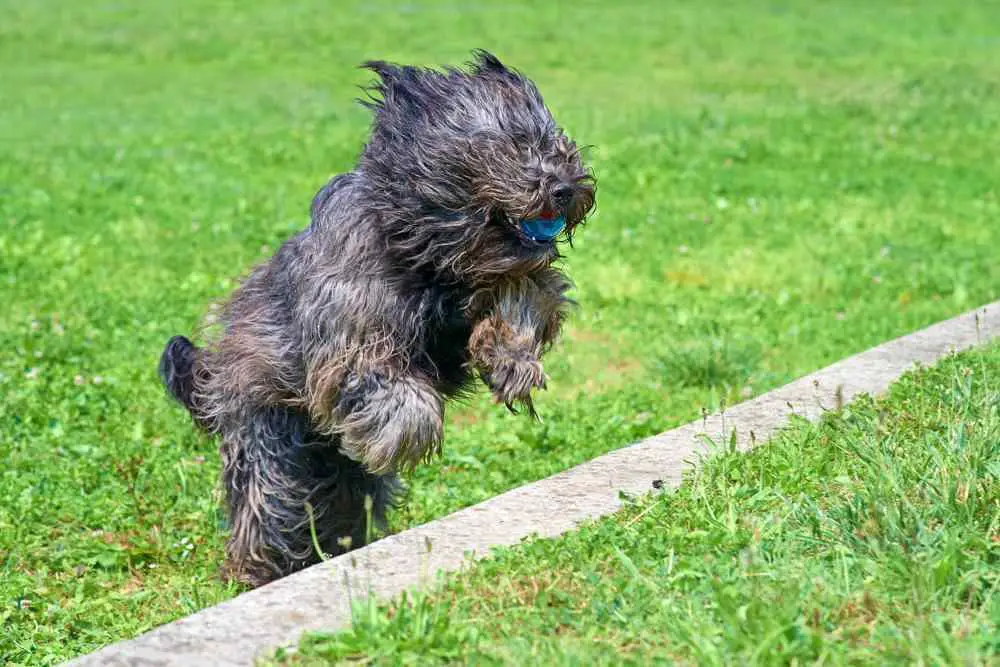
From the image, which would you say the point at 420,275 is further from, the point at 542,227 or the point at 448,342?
the point at 542,227

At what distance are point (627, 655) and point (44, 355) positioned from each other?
5434 millimetres

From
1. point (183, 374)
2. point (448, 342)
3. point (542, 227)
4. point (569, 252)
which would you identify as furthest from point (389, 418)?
point (569, 252)

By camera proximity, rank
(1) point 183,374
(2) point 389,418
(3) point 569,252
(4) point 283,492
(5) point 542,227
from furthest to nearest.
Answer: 1. (3) point 569,252
2. (1) point 183,374
3. (4) point 283,492
4. (2) point 389,418
5. (5) point 542,227

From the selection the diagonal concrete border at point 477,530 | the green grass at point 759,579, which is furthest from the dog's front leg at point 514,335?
the green grass at point 759,579

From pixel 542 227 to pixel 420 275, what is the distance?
46 centimetres

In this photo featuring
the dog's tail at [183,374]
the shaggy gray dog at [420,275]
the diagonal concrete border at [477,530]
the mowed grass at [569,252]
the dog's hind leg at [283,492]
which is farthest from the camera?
the mowed grass at [569,252]

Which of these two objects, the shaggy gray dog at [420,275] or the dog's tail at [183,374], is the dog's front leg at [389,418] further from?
the dog's tail at [183,374]

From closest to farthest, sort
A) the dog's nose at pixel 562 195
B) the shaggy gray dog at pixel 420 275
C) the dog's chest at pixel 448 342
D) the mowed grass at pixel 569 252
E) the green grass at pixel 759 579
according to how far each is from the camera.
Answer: the green grass at pixel 759 579
the dog's nose at pixel 562 195
the shaggy gray dog at pixel 420 275
the dog's chest at pixel 448 342
the mowed grass at pixel 569 252

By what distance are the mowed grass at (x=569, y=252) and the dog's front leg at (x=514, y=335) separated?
1.44 metres

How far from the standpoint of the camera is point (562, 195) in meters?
4.45

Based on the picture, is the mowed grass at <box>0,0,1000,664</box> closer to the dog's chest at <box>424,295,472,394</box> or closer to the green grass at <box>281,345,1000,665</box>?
the dog's chest at <box>424,295,472,394</box>

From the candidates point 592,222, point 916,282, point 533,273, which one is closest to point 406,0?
point 592,222

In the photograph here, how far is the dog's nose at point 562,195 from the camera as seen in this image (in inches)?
175

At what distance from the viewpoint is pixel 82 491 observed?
6.45m
